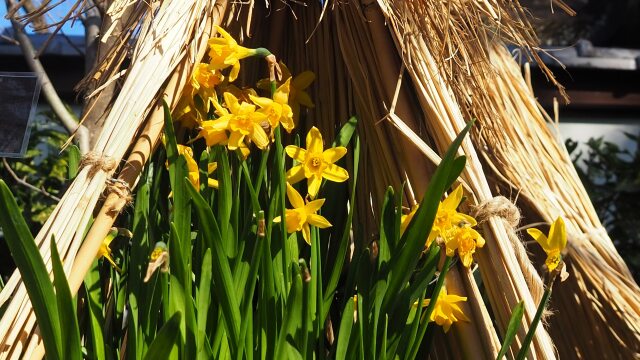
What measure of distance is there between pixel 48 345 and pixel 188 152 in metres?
0.29

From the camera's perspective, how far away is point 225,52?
2.77 feet

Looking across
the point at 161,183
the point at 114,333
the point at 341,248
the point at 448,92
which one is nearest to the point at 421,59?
the point at 448,92

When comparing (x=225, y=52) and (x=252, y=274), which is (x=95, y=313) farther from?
(x=225, y=52)

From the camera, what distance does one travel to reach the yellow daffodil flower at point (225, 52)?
2.74 feet

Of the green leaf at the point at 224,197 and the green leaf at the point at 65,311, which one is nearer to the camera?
the green leaf at the point at 65,311

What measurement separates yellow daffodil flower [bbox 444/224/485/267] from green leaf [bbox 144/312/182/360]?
34 cm

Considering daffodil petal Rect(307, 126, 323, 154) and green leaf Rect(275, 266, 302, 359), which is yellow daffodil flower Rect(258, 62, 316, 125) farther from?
green leaf Rect(275, 266, 302, 359)

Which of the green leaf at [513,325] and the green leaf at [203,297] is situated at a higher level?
the green leaf at [513,325]

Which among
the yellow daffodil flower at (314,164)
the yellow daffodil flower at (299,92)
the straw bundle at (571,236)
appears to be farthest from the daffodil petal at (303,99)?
the straw bundle at (571,236)

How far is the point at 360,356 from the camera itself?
767mm

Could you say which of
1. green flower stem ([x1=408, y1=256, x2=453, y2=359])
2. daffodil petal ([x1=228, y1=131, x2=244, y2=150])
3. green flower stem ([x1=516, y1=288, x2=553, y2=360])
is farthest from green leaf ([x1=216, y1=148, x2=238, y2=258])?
green flower stem ([x1=516, y1=288, x2=553, y2=360])

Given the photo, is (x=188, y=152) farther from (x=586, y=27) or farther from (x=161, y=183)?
(x=586, y=27)

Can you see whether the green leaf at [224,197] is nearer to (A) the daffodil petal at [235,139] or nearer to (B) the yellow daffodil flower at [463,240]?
(A) the daffodil petal at [235,139]

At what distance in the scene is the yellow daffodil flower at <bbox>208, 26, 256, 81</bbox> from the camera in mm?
835
